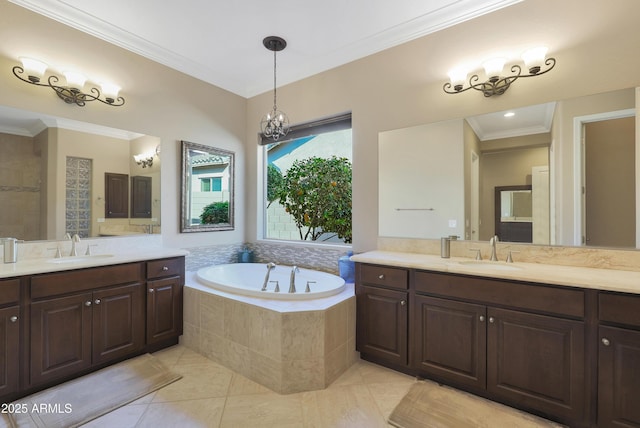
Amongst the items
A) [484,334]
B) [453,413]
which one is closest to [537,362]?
[484,334]

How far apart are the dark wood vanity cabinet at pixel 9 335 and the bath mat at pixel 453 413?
2302mm

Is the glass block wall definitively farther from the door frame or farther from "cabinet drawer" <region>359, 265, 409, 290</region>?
the door frame

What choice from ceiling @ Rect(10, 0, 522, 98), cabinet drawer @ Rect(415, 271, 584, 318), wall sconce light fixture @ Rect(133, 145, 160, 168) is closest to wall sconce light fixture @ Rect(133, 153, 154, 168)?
wall sconce light fixture @ Rect(133, 145, 160, 168)

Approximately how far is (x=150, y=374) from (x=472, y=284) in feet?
7.79

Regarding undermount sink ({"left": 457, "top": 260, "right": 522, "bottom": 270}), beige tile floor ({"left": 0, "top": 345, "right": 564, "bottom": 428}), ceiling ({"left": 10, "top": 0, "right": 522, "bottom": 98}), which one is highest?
ceiling ({"left": 10, "top": 0, "right": 522, "bottom": 98})

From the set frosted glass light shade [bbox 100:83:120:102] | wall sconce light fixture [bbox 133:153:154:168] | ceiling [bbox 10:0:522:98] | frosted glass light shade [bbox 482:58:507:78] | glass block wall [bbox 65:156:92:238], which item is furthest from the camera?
wall sconce light fixture [bbox 133:153:154:168]

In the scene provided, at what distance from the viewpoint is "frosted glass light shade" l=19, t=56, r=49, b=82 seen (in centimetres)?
206

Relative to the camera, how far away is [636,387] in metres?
1.39

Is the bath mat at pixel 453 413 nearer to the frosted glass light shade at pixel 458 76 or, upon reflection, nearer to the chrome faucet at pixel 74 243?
the frosted glass light shade at pixel 458 76

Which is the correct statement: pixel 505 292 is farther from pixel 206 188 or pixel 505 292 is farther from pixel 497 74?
pixel 206 188

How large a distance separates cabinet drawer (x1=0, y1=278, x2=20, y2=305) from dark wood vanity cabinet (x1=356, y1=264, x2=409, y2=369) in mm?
2240

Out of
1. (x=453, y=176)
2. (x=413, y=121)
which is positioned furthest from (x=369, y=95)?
(x=453, y=176)

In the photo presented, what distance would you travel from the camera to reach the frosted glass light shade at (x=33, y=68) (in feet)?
6.77

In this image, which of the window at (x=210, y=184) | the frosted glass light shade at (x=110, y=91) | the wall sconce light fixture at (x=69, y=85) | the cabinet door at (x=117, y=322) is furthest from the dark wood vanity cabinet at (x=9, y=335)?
the window at (x=210, y=184)
